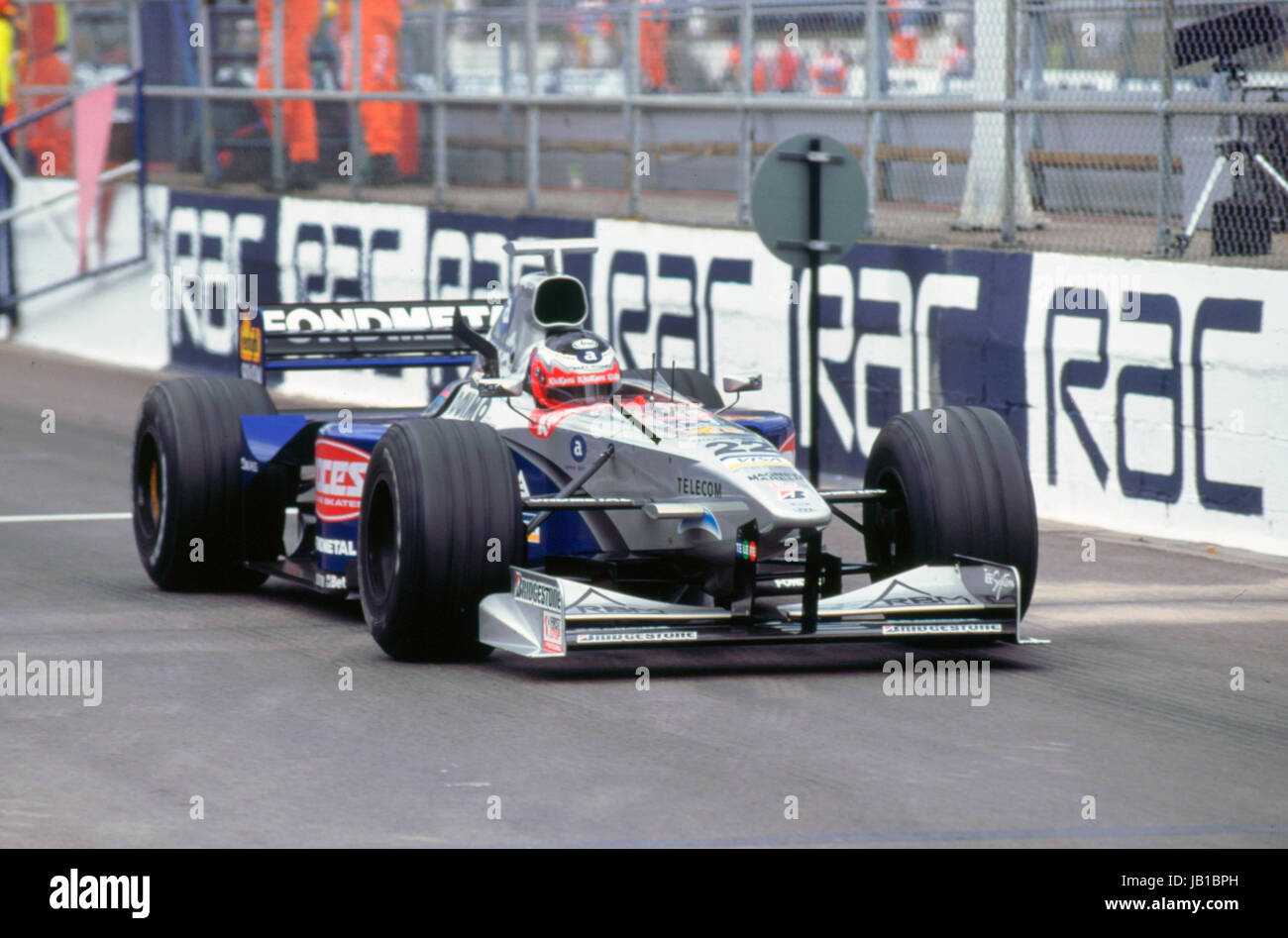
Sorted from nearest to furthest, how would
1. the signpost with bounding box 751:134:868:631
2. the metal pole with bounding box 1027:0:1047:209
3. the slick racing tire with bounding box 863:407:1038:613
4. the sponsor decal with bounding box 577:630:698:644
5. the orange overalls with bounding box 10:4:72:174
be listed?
1. the sponsor decal with bounding box 577:630:698:644
2. the slick racing tire with bounding box 863:407:1038:613
3. the signpost with bounding box 751:134:868:631
4. the metal pole with bounding box 1027:0:1047:209
5. the orange overalls with bounding box 10:4:72:174

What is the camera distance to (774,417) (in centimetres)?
956

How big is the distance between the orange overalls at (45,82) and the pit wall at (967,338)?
17.7 ft

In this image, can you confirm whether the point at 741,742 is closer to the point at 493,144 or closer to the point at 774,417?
the point at 774,417

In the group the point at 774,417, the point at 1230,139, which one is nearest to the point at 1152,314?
the point at 1230,139

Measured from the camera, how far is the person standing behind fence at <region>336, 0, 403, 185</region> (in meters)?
19.6

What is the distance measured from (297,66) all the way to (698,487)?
1368cm

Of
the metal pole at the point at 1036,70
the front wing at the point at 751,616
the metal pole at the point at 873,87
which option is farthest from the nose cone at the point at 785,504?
the metal pole at the point at 873,87

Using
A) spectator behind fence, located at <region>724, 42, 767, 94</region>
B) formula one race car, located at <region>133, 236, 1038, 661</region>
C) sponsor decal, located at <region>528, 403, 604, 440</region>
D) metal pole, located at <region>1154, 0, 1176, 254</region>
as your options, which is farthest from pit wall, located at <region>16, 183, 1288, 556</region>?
sponsor decal, located at <region>528, 403, 604, 440</region>

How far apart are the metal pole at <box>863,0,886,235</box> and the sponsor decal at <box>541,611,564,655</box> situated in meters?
7.23

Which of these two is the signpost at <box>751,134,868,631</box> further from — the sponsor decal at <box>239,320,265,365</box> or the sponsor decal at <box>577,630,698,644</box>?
the sponsor decal at <box>577,630,698,644</box>

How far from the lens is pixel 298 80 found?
68.5 feet

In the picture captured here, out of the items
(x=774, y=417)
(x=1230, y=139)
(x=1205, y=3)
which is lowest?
(x=774, y=417)

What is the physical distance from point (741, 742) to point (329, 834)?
1611 mm

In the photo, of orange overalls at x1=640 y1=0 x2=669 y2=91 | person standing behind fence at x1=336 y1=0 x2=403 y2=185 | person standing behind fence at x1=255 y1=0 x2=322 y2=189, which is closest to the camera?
orange overalls at x1=640 y1=0 x2=669 y2=91
